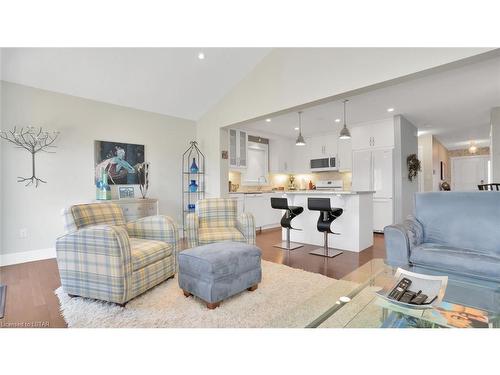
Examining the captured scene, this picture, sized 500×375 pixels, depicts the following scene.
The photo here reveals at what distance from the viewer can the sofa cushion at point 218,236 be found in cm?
299

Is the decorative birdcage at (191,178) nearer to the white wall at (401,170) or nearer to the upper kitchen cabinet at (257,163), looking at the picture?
the upper kitchen cabinet at (257,163)

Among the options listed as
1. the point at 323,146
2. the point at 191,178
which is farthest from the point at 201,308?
the point at 323,146

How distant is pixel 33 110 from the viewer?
3525mm

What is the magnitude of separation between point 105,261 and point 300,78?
10.4 ft

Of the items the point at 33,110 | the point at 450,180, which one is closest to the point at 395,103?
the point at 33,110

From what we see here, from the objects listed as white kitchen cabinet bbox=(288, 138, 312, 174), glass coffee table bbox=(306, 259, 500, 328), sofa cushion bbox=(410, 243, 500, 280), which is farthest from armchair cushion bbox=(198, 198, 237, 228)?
white kitchen cabinet bbox=(288, 138, 312, 174)

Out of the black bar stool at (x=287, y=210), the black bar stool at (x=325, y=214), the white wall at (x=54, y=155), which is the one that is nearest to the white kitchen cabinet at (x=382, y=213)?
the black bar stool at (x=325, y=214)

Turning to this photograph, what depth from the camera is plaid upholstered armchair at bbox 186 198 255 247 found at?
306 centimetres

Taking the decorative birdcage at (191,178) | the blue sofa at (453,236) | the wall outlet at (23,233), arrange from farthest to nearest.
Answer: the decorative birdcage at (191,178) → the wall outlet at (23,233) → the blue sofa at (453,236)

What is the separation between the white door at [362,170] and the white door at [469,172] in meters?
6.29

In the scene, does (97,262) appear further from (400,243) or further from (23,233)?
(400,243)

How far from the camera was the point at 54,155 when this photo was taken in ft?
12.1
